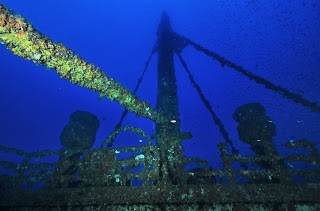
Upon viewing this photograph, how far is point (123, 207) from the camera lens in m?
5.03

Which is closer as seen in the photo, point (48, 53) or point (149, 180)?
point (48, 53)

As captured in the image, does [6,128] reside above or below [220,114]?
below

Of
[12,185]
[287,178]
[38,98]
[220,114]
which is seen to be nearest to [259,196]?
[287,178]

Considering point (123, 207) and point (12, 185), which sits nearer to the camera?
point (123, 207)

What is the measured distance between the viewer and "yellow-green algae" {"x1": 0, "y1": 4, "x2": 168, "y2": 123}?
Answer: 2738 mm

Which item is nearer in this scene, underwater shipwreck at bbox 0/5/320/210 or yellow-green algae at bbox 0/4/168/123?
yellow-green algae at bbox 0/4/168/123

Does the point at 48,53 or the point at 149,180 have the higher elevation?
the point at 48,53

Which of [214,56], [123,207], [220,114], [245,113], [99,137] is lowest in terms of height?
[123,207]

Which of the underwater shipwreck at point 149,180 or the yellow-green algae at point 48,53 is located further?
the underwater shipwreck at point 149,180

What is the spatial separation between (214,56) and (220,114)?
131982 millimetres

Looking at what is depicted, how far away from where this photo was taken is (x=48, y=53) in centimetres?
329

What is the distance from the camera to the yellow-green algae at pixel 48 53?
274cm

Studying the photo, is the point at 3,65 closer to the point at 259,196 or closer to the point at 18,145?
the point at 18,145

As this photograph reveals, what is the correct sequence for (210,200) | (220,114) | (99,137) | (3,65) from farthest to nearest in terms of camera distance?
(220,114), (99,137), (3,65), (210,200)
